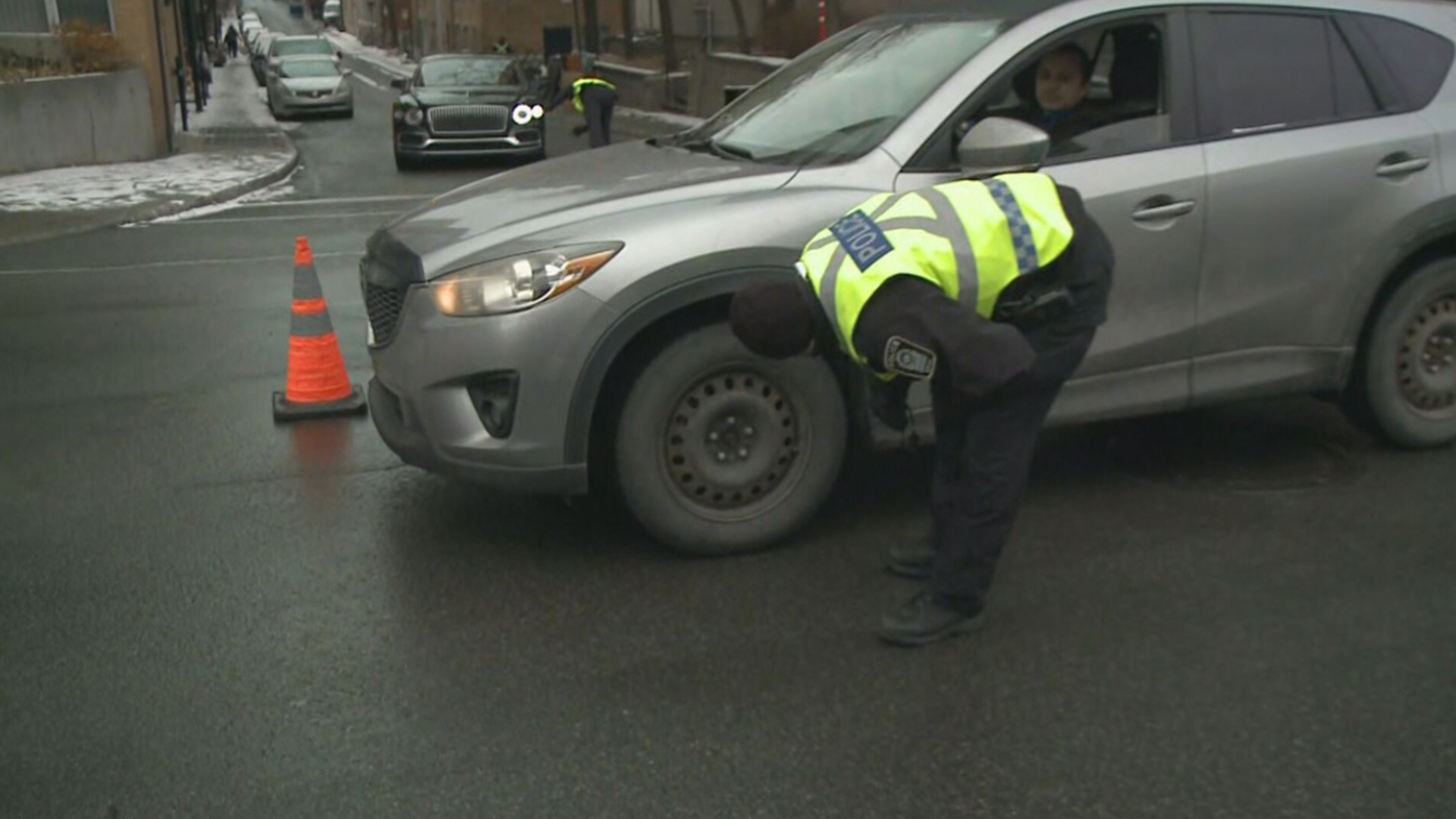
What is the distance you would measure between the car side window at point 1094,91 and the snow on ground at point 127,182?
12.6 m

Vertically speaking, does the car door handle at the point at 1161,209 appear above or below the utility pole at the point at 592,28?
below

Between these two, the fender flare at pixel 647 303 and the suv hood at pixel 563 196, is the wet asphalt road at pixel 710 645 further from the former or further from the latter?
the suv hood at pixel 563 196

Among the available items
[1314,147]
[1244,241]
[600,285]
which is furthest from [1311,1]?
[600,285]

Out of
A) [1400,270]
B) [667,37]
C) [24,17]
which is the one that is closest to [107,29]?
[24,17]

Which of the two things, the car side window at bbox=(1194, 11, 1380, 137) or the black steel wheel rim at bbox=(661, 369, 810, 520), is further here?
the car side window at bbox=(1194, 11, 1380, 137)

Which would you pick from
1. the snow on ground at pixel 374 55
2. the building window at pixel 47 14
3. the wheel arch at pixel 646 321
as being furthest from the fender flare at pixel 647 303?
the snow on ground at pixel 374 55

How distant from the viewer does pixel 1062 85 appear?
208 inches

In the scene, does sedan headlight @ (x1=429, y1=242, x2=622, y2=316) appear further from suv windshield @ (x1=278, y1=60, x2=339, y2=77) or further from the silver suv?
suv windshield @ (x1=278, y1=60, x2=339, y2=77)

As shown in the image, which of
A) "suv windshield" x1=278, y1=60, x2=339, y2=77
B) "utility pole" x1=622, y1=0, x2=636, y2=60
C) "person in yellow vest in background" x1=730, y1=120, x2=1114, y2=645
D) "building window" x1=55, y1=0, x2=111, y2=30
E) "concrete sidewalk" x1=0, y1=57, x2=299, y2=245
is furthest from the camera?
"utility pole" x1=622, y1=0, x2=636, y2=60

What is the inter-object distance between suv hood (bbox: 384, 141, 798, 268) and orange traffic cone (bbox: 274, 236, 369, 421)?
4.92 ft

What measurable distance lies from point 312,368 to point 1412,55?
4.94 meters

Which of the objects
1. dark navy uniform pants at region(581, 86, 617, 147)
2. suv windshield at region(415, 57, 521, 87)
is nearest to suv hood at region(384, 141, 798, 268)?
dark navy uniform pants at region(581, 86, 617, 147)

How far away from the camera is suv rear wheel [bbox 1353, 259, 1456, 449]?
5695mm

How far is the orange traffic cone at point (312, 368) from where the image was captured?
22.9ft
